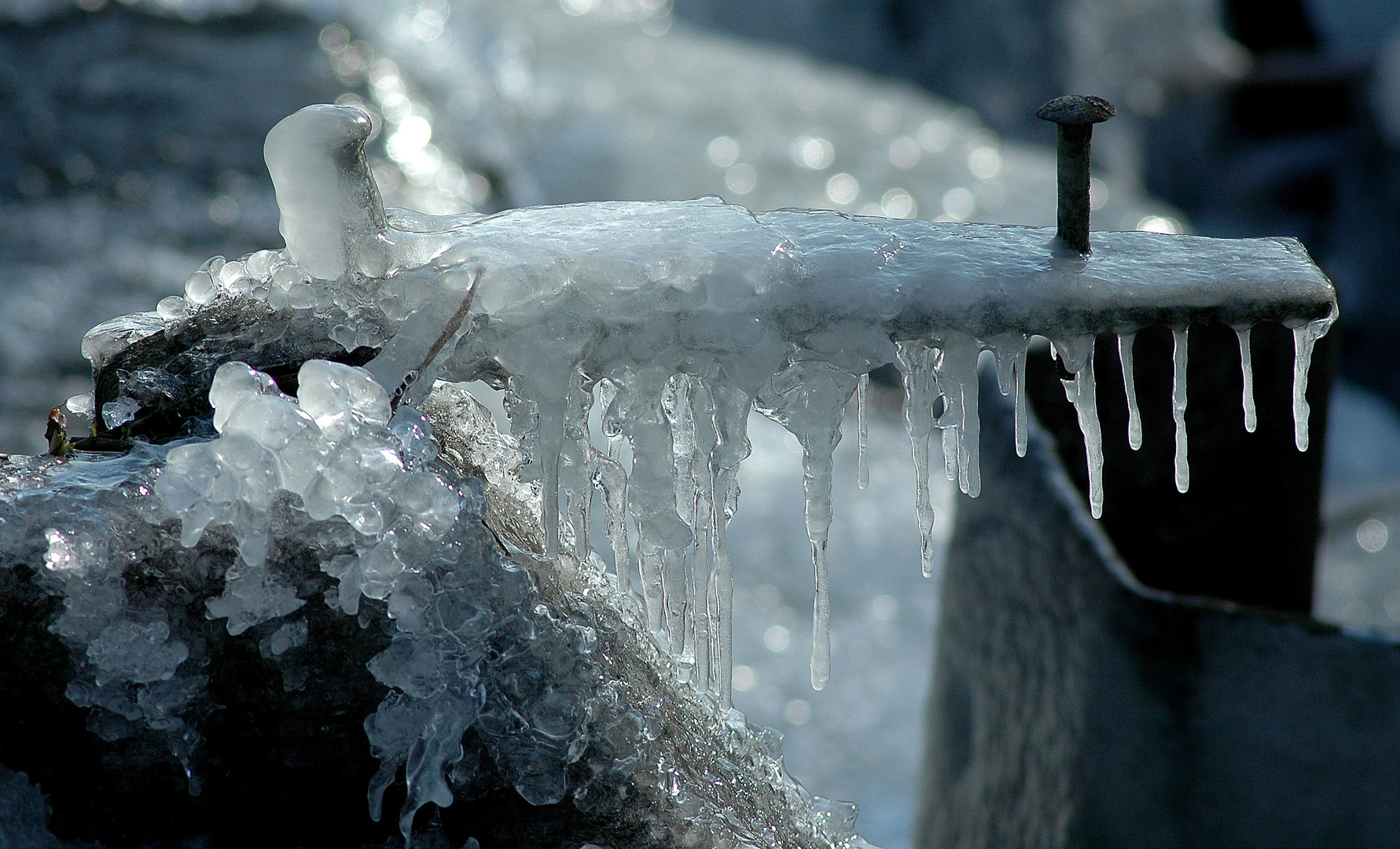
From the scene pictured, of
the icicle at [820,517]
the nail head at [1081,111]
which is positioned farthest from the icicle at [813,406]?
the nail head at [1081,111]

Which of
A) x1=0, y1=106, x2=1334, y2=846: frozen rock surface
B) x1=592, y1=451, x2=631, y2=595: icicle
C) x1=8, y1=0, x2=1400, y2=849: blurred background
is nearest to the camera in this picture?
x1=0, y1=106, x2=1334, y2=846: frozen rock surface

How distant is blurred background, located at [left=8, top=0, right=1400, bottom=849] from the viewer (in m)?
4.47

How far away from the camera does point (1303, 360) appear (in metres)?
1.40

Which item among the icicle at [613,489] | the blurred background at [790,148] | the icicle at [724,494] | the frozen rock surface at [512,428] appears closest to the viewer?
the frozen rock surface at [512,428]

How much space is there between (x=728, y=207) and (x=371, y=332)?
443 millimetres

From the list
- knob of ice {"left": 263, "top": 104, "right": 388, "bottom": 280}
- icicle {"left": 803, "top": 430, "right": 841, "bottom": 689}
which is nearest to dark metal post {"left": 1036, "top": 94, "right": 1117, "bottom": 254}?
icicle {"left": 803, "top": 430, "right": 841, "bottom": 689}

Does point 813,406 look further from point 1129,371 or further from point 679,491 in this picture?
point 1129,371

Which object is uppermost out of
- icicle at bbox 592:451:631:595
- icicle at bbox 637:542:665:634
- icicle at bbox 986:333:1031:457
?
icicle at bbox 986:333:1031:457

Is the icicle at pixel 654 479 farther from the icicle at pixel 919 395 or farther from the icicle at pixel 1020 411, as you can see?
the icicle at pixel 1020 411

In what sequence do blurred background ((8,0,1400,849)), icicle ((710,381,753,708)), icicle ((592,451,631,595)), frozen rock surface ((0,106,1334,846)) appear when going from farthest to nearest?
blurred background ((8,0,1400,849)) < icicle ((592,451,631,595)) < icicle ((710,381,753,708)) < frozen rock surface ((0,106,1334,846))

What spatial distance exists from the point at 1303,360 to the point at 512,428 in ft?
3.00

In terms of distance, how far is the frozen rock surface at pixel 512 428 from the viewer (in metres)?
1.19

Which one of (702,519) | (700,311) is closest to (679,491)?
(702,519)

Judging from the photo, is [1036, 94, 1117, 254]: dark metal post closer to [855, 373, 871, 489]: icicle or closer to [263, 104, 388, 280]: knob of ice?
[855, 373, 871, 489]: icicle
